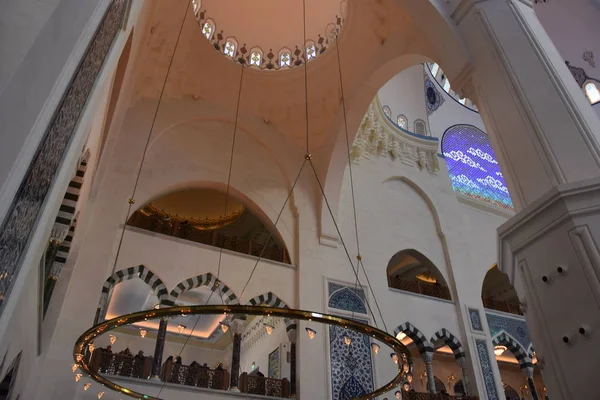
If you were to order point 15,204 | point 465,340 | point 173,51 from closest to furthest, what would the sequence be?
point 15,204 < point 173,51 < point 465,340

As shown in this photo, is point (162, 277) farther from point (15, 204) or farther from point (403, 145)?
point (403, 145)

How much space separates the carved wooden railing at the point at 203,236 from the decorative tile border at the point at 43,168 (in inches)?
194

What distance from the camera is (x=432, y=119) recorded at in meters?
12.1

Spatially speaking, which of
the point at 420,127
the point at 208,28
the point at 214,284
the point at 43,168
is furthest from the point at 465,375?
the point at 43,168

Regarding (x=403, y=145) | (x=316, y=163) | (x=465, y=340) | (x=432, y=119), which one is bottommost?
(x=465, y=340)

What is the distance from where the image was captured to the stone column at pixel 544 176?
2.27 metres

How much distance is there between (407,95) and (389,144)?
202 centimetres

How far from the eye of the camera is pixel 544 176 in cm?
285

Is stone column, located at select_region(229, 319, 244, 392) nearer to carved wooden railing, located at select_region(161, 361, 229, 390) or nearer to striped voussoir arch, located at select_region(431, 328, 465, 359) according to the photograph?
carved wooden railing, located at select_region(161, 361, 229, 390)

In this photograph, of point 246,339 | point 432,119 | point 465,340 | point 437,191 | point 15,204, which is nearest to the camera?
point 15,204

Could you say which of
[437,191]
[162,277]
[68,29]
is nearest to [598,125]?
[68,29]

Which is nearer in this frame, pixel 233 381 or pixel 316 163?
pixel 233 381

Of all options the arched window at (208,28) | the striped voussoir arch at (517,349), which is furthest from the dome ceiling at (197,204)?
the striped voussoir arch at (517,349)

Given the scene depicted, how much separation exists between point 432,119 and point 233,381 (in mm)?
8524
